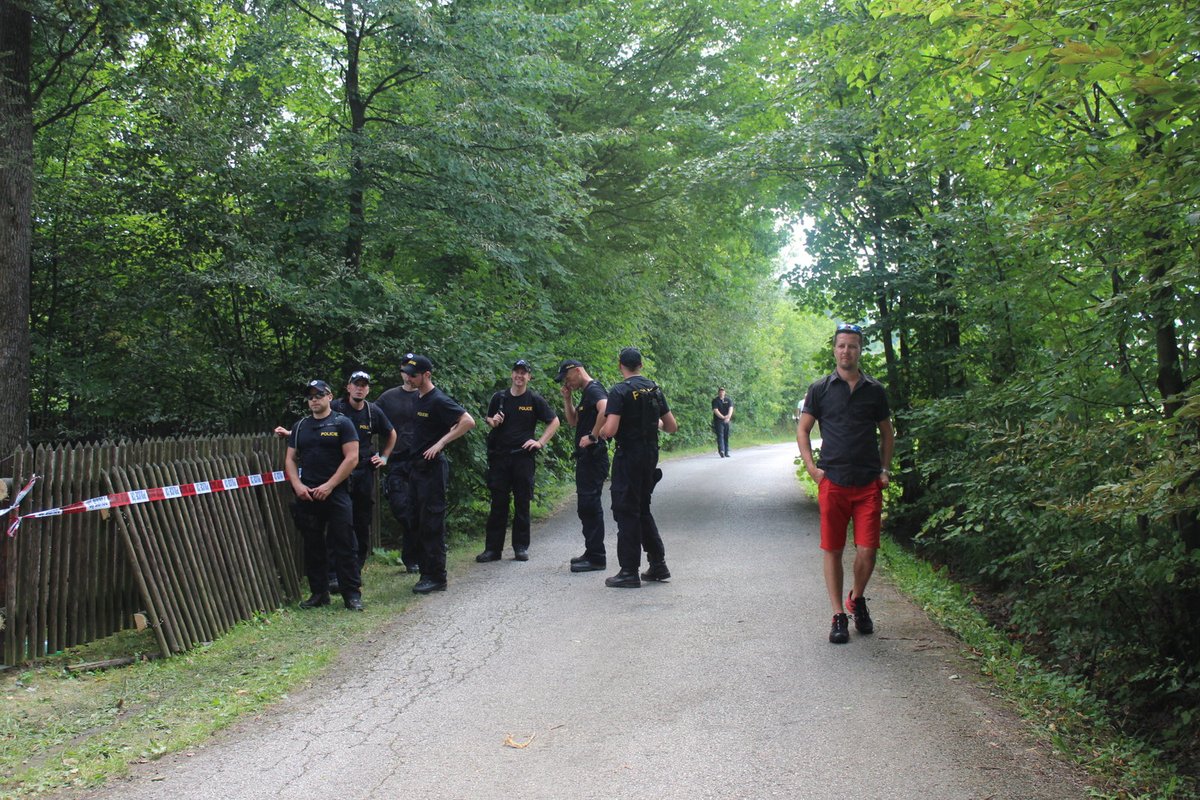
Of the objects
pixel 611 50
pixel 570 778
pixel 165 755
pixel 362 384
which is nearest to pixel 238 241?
pixel 362 384

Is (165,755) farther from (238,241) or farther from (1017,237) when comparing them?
(238,241)

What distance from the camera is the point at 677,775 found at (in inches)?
162

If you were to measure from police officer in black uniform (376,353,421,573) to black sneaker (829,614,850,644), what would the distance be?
13.7 feet

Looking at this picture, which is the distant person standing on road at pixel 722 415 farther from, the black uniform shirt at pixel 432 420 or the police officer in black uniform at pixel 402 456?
the black uniform shirt at pixel 432 420

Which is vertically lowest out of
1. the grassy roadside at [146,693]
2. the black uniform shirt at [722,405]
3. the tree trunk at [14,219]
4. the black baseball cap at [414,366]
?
the grassy roadside at [146,693]

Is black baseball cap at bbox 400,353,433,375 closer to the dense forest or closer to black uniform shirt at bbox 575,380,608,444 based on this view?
black uniform shirt at bbox 575,380,608,444

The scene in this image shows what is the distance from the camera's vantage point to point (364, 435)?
8742mm

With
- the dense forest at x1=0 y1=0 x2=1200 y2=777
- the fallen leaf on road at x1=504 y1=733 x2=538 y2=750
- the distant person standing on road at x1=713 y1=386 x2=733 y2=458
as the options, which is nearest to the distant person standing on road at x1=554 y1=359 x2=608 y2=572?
the dense forest at x1=0 y1=0 x2=1200 y2=777

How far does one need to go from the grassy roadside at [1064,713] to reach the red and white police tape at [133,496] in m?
5.56

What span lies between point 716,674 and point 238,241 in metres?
6.92

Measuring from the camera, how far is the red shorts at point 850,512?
20.2 feet

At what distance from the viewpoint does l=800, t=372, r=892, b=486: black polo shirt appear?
6168mm

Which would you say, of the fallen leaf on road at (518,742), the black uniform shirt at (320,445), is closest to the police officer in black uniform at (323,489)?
the black uniform shirt at (320,445)

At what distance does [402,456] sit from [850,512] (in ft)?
14.8
